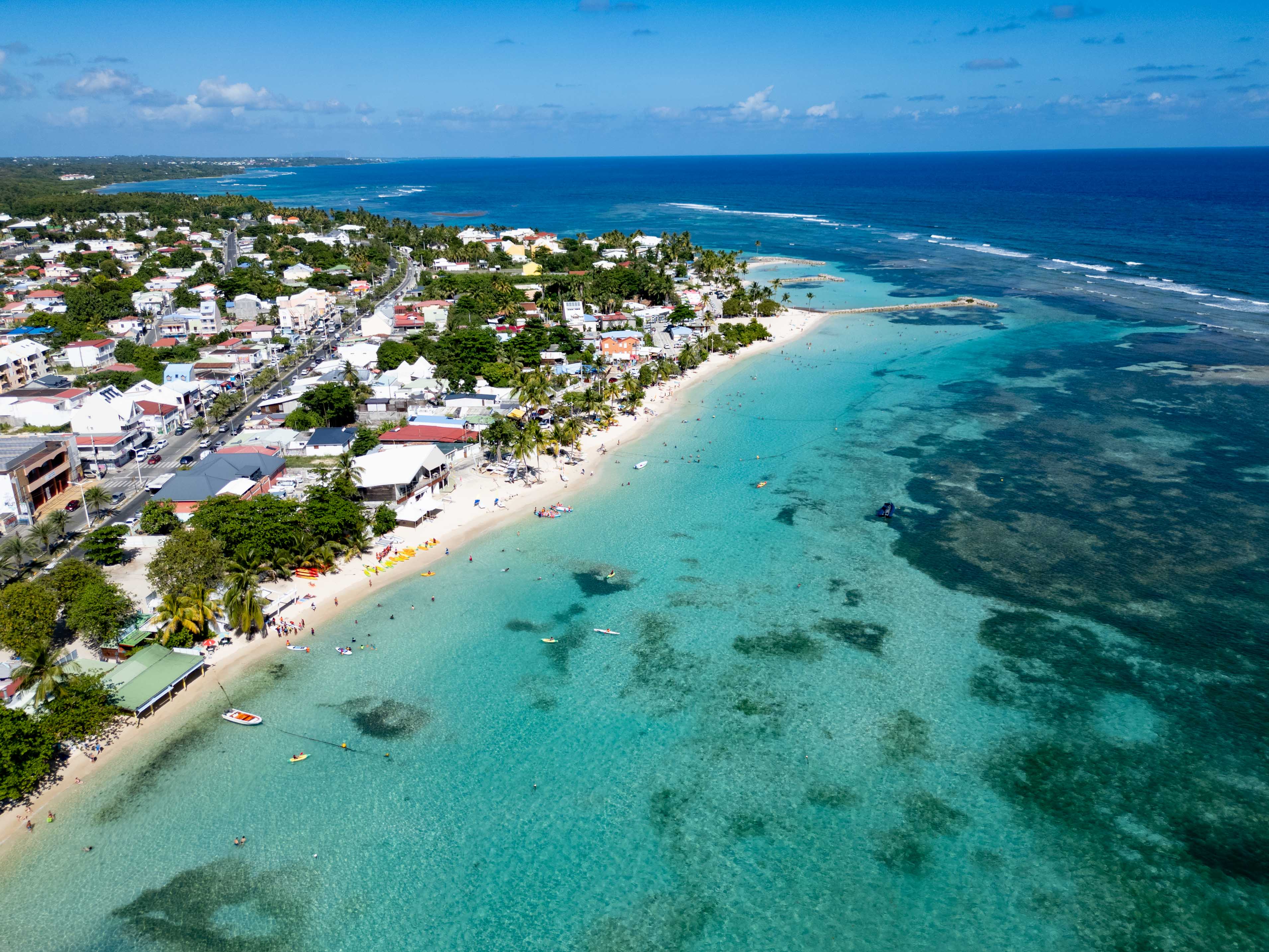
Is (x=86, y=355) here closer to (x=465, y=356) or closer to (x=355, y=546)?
(x=465, y=356)

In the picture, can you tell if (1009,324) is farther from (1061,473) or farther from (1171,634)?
(1171,634)

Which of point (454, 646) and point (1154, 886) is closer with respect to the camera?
point (1154, 886)

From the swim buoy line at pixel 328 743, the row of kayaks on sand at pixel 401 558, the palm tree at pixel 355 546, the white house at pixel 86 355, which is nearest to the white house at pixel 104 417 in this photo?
the palm tree at pixel 355 546

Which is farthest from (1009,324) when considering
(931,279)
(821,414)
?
(821,414)

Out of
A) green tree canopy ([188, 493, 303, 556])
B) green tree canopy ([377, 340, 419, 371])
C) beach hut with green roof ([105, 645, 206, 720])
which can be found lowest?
beach hut with green roof ([105, 645, 206, 720])

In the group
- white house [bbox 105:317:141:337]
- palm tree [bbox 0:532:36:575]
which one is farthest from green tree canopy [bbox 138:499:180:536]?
white house [bbox 105:317:141:337]

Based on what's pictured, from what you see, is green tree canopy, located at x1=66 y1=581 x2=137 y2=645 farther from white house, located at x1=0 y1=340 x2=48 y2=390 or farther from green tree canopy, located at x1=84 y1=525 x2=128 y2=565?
white house, located at x1=0 y1=340 x2=48 y2=390
